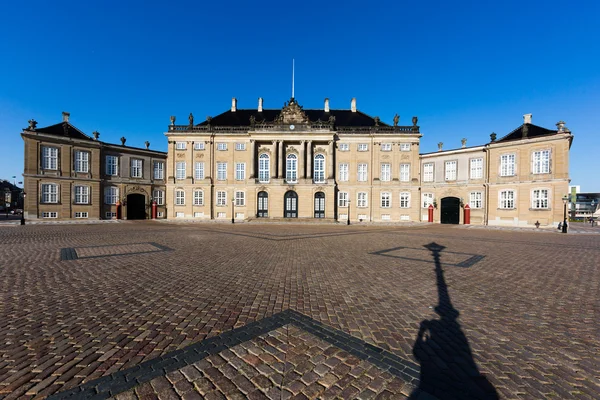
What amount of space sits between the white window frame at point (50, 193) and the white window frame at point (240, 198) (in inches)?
810

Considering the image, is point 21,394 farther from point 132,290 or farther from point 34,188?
point 34,188

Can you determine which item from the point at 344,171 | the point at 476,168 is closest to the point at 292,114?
the point at 344,171

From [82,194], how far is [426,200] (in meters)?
44.9

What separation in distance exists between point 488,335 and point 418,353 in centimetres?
141

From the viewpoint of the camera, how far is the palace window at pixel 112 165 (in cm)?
3228

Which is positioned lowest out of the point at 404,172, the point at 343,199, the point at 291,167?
the point at 343,199

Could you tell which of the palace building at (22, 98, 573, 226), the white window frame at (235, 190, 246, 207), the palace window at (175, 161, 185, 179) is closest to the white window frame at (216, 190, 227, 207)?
the palace building at (22, 98, 573, 226)

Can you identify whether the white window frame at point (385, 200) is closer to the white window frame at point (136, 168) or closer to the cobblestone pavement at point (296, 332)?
the cobblestone pavement at point (296, 332)

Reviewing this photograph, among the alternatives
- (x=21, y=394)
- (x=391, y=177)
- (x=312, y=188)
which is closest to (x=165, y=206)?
(x=312, y=188)

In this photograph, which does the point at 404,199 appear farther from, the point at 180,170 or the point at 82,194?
the point at 82,194

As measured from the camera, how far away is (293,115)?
33500mm

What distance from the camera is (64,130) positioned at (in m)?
29.8

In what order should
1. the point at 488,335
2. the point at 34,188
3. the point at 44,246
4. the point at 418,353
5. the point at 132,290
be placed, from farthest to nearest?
the point at 34,188
the point at 44,246
the point at 132,290
the point at 488,335
the point at 418,353

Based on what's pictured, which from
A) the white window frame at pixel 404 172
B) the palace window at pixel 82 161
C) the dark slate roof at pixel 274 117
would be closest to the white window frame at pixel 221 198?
the dark slate roof at pixel 274 117
